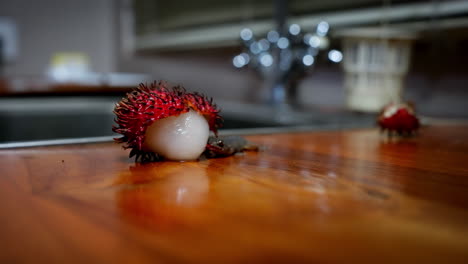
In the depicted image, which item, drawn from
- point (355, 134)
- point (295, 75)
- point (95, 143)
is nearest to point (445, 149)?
point (355, 134)

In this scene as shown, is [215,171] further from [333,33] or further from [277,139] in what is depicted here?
[333,33]

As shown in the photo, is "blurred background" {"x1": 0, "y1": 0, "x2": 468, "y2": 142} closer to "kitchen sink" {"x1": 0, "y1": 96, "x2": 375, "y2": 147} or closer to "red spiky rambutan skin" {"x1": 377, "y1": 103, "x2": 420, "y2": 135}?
"kitchen sink" {"x1": 0, "y1": 96, "x2": 375, "y2": 147}

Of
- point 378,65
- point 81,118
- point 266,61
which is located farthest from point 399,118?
point 81,118

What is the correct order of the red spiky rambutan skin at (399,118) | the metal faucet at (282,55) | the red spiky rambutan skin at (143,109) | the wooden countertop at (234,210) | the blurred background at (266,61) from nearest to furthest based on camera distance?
the wooden countertop at (234,210), the red spiky rambutan skin at (143,109), the red spiky rambutan skin at (399,118), the blurred background at (266,61), the metal faucet at (282,55)

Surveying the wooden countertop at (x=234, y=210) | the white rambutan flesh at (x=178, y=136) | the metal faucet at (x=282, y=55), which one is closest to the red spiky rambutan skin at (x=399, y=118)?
the wooden countertop at (x=234, y=210)

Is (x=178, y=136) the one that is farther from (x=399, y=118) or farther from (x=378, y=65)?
(x=378, y=65)

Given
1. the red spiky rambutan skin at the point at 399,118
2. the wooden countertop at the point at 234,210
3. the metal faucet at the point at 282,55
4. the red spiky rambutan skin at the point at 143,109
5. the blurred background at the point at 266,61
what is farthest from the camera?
the metal faucet at the point at 282,55

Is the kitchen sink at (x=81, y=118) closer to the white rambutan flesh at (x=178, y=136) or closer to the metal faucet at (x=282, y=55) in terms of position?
the metal faucet at (x=282, y=55)
